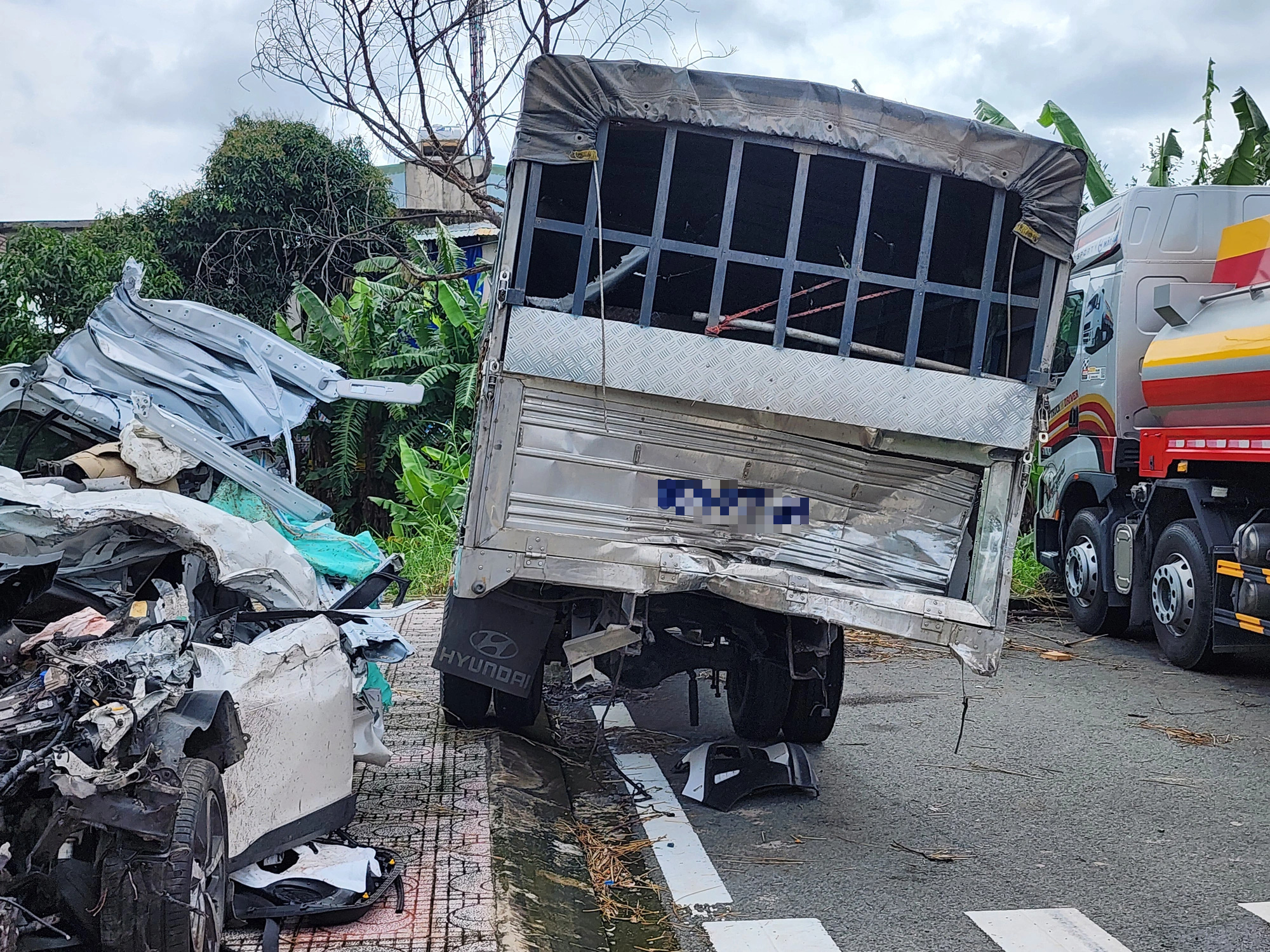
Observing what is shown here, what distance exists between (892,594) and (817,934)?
1.43 metres

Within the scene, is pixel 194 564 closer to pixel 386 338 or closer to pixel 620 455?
pixel 620 455

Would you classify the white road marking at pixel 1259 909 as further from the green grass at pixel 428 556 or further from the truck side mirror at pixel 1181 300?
the green grass at pixel 428 556

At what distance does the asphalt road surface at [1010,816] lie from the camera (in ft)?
14.0

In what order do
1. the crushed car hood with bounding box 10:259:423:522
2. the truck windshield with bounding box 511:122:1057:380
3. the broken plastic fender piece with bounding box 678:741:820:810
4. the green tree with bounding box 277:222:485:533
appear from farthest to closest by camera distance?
the green tree with bounding box 277:222:485:533
the crushed car hood with bounding box 10:259:423:522
the broken plastic fender piece with bounding box 678:741:820:810
the truck windshield with bounding box 511:122:1057:380

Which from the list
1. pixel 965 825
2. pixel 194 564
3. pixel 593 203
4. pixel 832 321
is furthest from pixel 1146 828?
pixel 194 564

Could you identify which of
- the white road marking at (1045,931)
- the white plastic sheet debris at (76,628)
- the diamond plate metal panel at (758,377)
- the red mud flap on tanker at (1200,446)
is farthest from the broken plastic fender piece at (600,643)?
the red mud flap on tanker at (1200,446)

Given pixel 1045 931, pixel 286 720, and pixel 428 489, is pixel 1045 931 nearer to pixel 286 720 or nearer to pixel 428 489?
pixel 286 720

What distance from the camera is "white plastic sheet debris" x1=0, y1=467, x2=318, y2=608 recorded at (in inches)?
149

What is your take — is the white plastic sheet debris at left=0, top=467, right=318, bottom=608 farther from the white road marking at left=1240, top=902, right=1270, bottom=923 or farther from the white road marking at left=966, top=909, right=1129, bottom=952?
the white road marking at left=1240, top=902, right=1270, bottom=923

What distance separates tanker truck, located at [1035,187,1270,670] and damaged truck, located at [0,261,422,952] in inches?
218

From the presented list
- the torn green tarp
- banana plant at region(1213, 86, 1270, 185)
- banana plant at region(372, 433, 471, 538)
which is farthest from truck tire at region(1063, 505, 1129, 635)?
the torn green tarp

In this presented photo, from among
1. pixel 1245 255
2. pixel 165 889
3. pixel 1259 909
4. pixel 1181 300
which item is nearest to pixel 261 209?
pixel 1181 300

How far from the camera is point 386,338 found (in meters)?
Answer: 14.1

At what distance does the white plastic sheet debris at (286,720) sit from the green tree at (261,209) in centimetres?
1404
